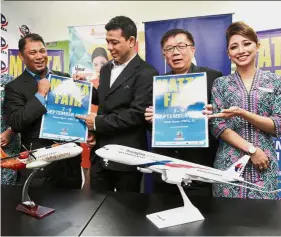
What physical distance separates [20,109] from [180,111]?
0.97 m

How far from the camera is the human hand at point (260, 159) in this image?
5.03ft

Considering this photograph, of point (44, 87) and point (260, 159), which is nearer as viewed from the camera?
point (260, 159)

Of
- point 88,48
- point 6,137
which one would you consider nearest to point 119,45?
point 88,48

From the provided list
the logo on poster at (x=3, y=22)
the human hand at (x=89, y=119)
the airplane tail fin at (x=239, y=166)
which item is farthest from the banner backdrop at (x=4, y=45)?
the airplane tail fin at (x=239, y=166)

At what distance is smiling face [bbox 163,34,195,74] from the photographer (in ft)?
6.02

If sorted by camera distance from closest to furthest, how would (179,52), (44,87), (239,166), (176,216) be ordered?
(176,216)
(239,166)
(44,87)
(179,52)

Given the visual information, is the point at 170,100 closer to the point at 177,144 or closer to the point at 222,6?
the point at 177,144

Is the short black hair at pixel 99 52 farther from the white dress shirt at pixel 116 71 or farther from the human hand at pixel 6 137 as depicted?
the human hand at pixel 6 137

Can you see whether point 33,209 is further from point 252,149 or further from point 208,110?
point 252,149

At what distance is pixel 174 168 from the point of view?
4.37ft

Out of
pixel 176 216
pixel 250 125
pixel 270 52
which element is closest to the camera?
pixel 176 216

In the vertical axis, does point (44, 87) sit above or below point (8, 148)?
above

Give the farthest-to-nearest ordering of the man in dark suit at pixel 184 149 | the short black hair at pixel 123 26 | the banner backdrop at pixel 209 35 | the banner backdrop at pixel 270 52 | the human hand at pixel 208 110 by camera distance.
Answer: the banner backdrop at pixel 209 35 → the banner backdrop at pixel 270 52 → the short black hair at pixel 123 26 → the man in dark suit at pixel 184 149 → the human hand at pixel 208 110

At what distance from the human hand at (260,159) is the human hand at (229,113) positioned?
0.80 feet
